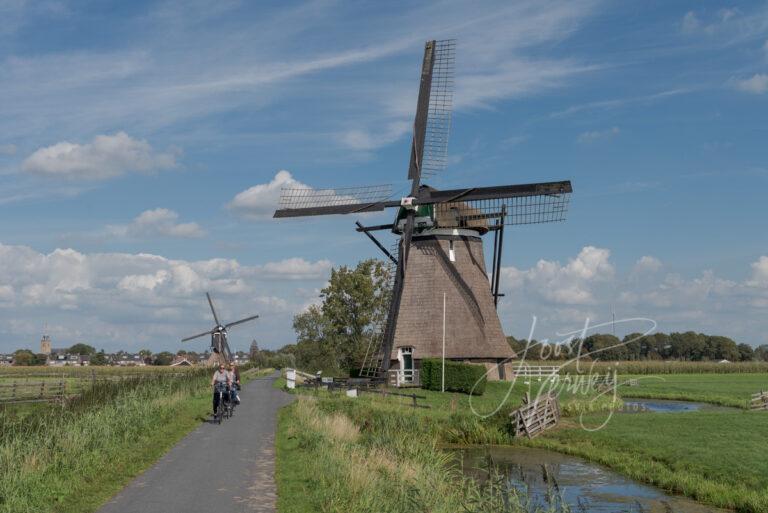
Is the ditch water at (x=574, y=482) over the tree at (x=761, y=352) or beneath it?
beneath

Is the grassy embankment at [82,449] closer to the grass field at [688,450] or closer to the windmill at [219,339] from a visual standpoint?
the grass field at [688,450]

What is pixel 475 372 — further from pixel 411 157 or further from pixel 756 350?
pixel 756 350

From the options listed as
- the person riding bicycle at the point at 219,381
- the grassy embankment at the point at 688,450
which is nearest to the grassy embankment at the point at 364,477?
the person riding bicycle at the point at 219,381

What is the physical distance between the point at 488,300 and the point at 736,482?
2674 centimetres

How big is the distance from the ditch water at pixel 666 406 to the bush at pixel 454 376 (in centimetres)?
712

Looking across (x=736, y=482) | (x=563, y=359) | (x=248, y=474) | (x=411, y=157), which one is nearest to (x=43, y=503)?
(x=248, y=474)

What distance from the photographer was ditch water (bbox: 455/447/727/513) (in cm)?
1725

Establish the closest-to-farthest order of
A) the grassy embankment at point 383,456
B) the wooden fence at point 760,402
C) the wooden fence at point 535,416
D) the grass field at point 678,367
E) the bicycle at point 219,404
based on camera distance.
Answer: the grassy embankment at point 383,456, the bicycle at point 219,404, the wooden fence at point 535,416, the wooden fence at point 760,402, the grass field at point 678,367

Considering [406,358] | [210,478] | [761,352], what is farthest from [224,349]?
[761,352]

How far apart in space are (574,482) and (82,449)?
12238mm

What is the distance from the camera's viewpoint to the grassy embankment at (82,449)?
43.9ft

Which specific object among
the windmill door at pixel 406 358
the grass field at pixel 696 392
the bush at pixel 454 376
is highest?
the windmill door at pixel 406 358

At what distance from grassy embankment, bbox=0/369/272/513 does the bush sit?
52.7ft

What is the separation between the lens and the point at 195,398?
115ft
